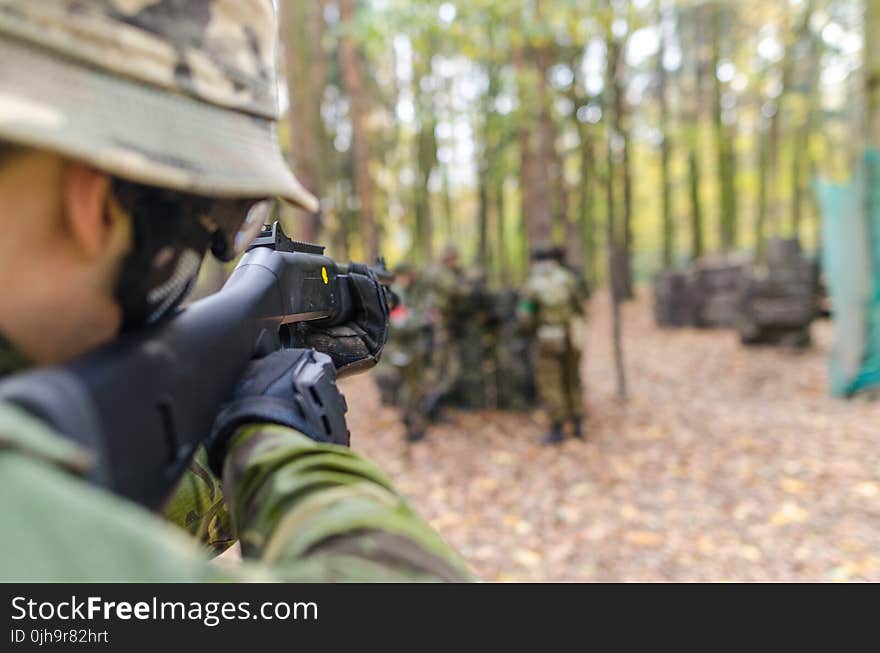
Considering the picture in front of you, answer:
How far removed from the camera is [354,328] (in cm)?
163

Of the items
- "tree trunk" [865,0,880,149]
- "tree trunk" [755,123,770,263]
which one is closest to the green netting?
"tree trunk" [865,0,880,149]

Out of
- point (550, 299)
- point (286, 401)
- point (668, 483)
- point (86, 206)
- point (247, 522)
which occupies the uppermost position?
point (86, 206)

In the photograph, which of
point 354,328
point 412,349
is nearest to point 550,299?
point 412,349

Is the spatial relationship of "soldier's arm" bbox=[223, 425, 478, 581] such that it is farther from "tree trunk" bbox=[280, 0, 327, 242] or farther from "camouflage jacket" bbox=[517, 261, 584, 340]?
"tree trunk" bbox=[280, 0, 327, 242]

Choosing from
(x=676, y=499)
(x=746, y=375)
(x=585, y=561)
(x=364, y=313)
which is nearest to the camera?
(x=364, y=313)

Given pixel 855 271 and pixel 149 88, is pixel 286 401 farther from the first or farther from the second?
pixel 855 271

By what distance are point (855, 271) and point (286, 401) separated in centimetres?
707

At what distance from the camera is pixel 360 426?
311 inches

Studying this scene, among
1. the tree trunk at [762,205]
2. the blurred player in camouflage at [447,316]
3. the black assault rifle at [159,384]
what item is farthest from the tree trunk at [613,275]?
the tree trunk at [762,205]

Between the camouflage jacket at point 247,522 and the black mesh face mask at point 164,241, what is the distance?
0.16 meters

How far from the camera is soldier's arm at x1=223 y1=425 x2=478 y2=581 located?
72 centimetres
